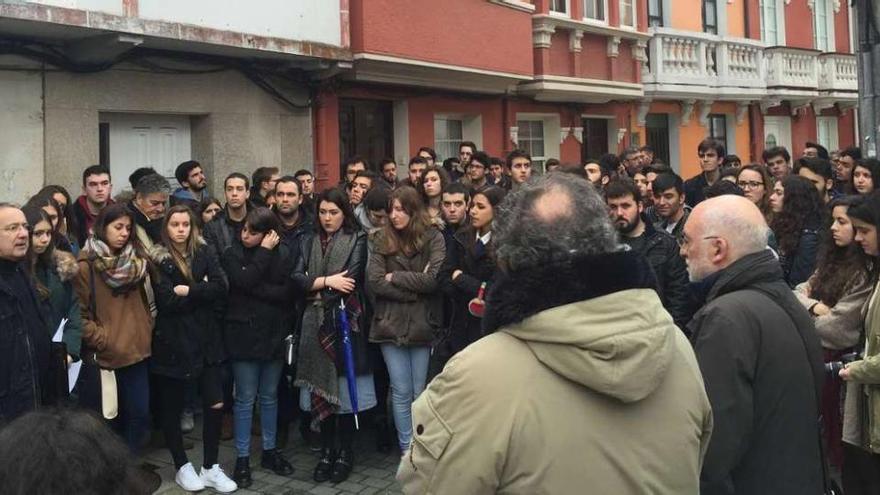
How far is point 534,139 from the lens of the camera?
51.4 ft

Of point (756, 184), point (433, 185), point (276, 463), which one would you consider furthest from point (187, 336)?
point (756, 184)

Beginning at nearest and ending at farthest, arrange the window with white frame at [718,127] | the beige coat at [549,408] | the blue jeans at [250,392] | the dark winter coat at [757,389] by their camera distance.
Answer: the beige coat at [549,408], the dark winter coat at [757,389], the blue jeans at [250,392], the window with white frame at [718,127]

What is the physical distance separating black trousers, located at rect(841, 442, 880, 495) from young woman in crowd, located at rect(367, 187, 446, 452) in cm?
266

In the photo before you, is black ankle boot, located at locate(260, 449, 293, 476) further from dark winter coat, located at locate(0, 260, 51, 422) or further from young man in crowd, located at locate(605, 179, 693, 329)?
young man in crowd, located at locate(605, 179, 693, 329)

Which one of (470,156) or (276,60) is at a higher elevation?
(276,60)

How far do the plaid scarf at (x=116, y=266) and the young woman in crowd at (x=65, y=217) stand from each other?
25.8 inches

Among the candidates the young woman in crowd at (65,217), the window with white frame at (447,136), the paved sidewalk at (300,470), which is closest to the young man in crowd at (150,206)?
the young woman in crowd at (65,217)

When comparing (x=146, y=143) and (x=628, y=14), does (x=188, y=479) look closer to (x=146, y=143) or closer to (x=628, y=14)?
(x=146, y=143)

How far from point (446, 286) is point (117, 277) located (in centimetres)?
213

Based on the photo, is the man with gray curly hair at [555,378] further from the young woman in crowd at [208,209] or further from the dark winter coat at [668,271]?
the young woman in crowd at [208,209]

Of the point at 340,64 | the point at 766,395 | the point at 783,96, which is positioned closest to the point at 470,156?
the point at 340,64

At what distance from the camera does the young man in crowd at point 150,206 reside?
593 centimetres

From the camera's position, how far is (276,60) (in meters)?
10.3

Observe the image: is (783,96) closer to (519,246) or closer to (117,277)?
(117,277)
